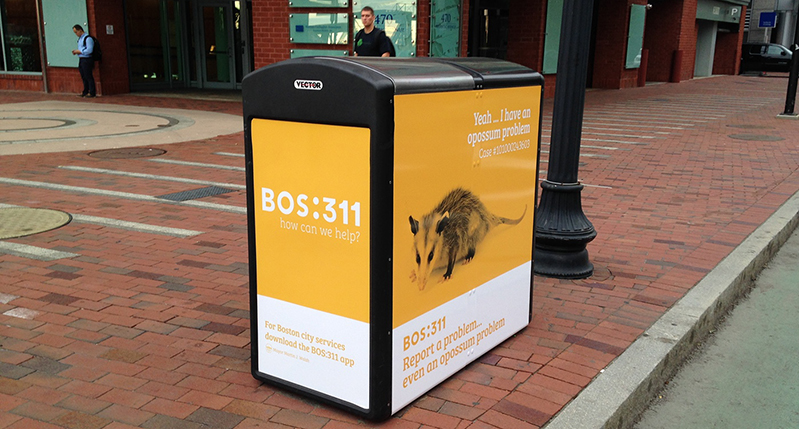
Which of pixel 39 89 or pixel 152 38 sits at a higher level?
pixel 152 38

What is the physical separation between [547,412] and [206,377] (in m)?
1.68

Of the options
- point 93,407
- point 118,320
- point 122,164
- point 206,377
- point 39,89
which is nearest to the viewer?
point 93,407

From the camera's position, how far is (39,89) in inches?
783

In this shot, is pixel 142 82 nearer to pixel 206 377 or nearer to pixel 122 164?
pixel 122 164

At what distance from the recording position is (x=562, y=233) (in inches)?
203

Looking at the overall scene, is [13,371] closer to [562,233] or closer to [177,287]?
[177,287]

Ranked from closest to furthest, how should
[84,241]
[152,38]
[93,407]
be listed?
[93,407]
[84,241]
[152,38]

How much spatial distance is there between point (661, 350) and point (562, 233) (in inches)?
52.4

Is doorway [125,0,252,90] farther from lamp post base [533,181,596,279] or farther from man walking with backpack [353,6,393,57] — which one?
lamp post base [533,181,596,279]

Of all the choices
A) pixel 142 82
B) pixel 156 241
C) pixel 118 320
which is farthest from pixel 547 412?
pixel 142 82

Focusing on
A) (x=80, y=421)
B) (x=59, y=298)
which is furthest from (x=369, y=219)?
(x=59, y=298)

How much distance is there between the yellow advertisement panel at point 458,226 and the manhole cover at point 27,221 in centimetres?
418

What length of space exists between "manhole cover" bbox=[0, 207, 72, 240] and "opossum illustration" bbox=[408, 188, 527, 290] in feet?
13.8

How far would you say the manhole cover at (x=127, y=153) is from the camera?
10000 millimetres
